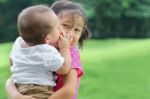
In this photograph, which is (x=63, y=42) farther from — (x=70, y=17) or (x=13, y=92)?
(x=13, y=92)

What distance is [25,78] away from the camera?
2.53 meters

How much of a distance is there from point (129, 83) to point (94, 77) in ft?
2.03

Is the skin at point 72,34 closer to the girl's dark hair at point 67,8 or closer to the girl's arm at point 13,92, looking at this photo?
the girl's dark hair at point 67,8

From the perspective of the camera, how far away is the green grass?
8.93 m

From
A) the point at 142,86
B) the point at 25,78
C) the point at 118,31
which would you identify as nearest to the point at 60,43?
the point at 25,78

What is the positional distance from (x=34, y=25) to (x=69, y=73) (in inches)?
10.8

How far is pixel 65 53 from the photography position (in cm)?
250

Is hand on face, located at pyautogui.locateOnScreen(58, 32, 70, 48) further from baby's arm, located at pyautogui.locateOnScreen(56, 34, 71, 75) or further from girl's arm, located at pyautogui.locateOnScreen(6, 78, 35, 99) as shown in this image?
girl's arm, located at pyautogui.locateOnScreen(6, 78, 35, 99)

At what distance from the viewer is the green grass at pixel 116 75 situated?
8.93 meters

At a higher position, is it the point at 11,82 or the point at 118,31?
the point at 11,82

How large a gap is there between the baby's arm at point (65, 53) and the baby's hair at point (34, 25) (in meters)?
0.09

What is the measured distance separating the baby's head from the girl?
0.41 ft

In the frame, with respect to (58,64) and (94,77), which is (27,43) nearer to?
(58,64)

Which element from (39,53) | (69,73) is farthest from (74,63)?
(39,53)
